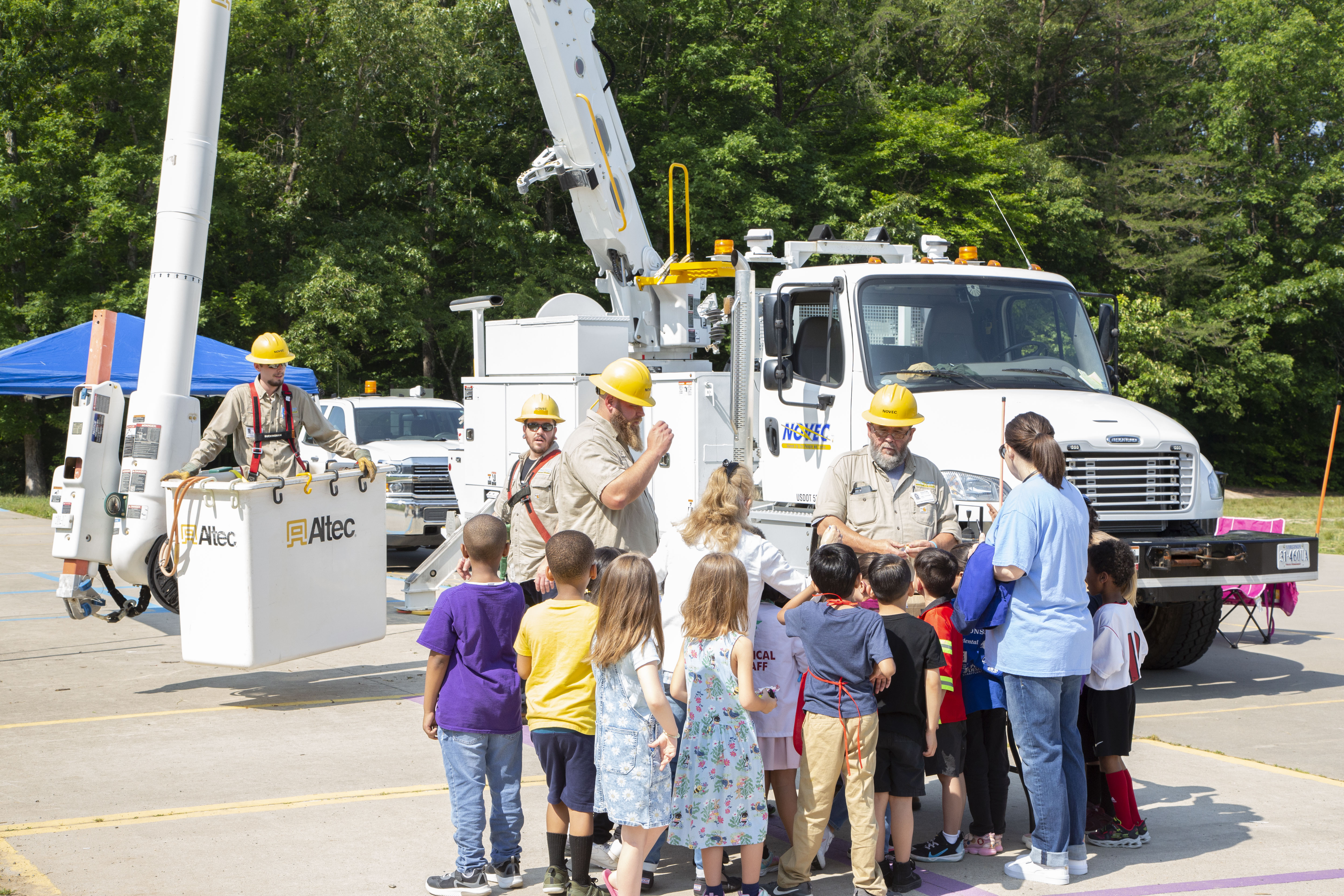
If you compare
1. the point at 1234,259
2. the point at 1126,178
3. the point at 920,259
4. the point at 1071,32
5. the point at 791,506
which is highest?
Result: the point at 1071,32

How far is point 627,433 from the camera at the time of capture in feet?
18.2

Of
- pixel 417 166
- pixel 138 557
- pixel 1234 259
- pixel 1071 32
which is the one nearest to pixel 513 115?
pixel 417 166

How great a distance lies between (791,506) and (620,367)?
12.0 ft

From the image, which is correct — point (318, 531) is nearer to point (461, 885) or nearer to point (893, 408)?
point (461, 885)

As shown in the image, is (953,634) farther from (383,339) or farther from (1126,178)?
(1126,178)

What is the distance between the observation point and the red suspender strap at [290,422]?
805 centimetres

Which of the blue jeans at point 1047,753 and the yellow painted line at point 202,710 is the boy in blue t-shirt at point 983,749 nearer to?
the blue jeans at point 1047,753

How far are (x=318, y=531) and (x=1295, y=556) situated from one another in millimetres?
6496

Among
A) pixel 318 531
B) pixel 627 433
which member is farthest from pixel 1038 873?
pixel 318 531

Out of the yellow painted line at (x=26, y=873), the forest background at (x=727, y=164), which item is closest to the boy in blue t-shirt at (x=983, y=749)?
the yellow painted line at (x=26, y=873)

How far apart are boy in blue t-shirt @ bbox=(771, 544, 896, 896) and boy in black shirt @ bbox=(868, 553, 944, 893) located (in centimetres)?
9

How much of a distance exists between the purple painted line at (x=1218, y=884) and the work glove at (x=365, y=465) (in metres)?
5.07

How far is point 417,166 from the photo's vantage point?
98.5 feet

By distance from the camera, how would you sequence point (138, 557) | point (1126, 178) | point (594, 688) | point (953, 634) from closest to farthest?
point (594, 688)
point (953, 634)
point (138, 557)
point (1126, 178)
